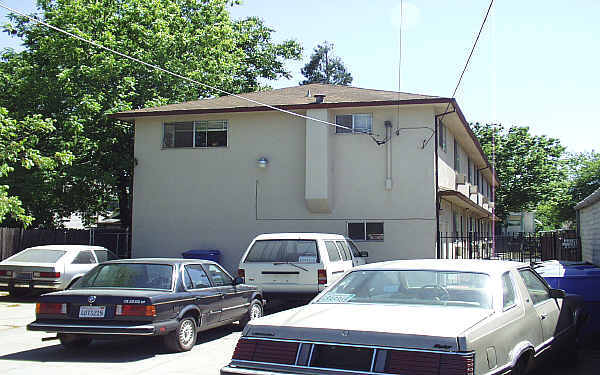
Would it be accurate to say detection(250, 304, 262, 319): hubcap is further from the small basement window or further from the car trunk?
the small basement window

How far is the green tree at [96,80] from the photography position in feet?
83.5

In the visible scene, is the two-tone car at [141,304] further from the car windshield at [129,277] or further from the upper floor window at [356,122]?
the upper floor window at [356,122]

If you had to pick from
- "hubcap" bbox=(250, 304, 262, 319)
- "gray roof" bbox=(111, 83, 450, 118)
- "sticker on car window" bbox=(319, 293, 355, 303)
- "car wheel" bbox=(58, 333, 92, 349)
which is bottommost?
"car wheel" bbox=(58, 333, 92, 349)

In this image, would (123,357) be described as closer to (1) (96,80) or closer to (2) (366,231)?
Answer: (2) (366,231)

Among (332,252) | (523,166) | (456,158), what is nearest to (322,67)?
(523,166)

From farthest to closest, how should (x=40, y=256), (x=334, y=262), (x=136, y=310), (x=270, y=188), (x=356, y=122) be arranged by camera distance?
1. (x=270, y=188)
2. (x=356, y=122)
3. (x=40, y=256)
4. (x=334, y=262)
5. (x=136, y=310)

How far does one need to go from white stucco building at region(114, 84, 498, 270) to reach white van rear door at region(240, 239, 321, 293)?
6.80 meters

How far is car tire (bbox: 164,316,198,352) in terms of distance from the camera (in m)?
9.01

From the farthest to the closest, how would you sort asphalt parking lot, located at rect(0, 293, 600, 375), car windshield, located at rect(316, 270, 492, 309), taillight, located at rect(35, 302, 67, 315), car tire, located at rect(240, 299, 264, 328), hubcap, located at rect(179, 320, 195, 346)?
car tire, located at rect(240, 299, 264, 328), hubcap, located at rect(179, 320, 195, 346), taillight, located at rect(35, 302, 67, 315), asphalt parking lot, located at rect(0, 293, 600, 375), car windshield, located at rect(316, 270, 492, 309)

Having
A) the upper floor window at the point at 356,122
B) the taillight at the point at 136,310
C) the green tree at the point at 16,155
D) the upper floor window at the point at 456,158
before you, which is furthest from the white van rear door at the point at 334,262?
the upper floor window at the point at 456,158

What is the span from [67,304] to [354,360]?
219 inches

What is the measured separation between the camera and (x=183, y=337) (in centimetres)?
921

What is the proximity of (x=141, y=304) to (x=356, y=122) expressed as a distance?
13127 mm

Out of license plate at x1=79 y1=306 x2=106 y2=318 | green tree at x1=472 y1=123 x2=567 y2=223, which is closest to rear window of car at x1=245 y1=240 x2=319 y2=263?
license plate at x1=79 y1=306 x2=106 y2=318
